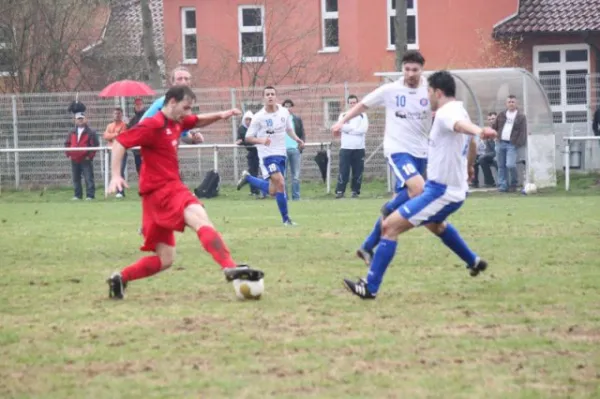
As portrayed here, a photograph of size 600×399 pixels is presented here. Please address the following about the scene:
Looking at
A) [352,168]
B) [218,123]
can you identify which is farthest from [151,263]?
[218,123]

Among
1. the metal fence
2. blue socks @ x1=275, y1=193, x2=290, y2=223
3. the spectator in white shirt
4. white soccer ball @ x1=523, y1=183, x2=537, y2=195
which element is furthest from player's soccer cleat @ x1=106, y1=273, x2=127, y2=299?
the metal fence

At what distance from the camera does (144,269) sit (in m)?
10.1

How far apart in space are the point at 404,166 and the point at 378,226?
2.22ft

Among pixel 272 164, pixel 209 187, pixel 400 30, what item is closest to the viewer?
pixel 272 164

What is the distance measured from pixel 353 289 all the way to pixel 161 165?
1.71 meters

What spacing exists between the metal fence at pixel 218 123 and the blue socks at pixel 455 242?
62.2 ft

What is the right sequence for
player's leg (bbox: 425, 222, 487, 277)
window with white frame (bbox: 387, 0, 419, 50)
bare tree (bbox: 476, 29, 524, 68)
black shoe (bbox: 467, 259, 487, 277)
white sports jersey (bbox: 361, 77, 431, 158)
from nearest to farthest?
player's leg (bbox: 425, 222, 487, 277) < black shoe (bbox: 467, 259, 487, 277) < white sports jersey (bbox: 361, 77, 431, 158) < bare tree (bbox: 476, 29, 524, 68) < window with white frame (bbox: 387, 0, 419, 50)

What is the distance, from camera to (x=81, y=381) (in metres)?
6.77

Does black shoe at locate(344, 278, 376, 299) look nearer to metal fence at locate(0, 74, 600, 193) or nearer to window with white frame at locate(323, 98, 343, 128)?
metal fence at locate(0, 74, 600, 193)

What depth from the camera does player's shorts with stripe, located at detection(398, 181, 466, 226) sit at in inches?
389

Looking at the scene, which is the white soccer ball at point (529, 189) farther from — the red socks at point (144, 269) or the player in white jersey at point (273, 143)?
the red socks at point (144, 269)

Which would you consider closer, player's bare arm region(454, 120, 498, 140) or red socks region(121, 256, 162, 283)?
player's bare arm region(454, 120, 498, 140)

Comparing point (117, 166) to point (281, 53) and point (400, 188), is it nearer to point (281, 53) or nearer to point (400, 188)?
point (400, 188)

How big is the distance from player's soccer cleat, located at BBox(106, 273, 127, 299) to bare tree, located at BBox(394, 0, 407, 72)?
24368 millimetres
